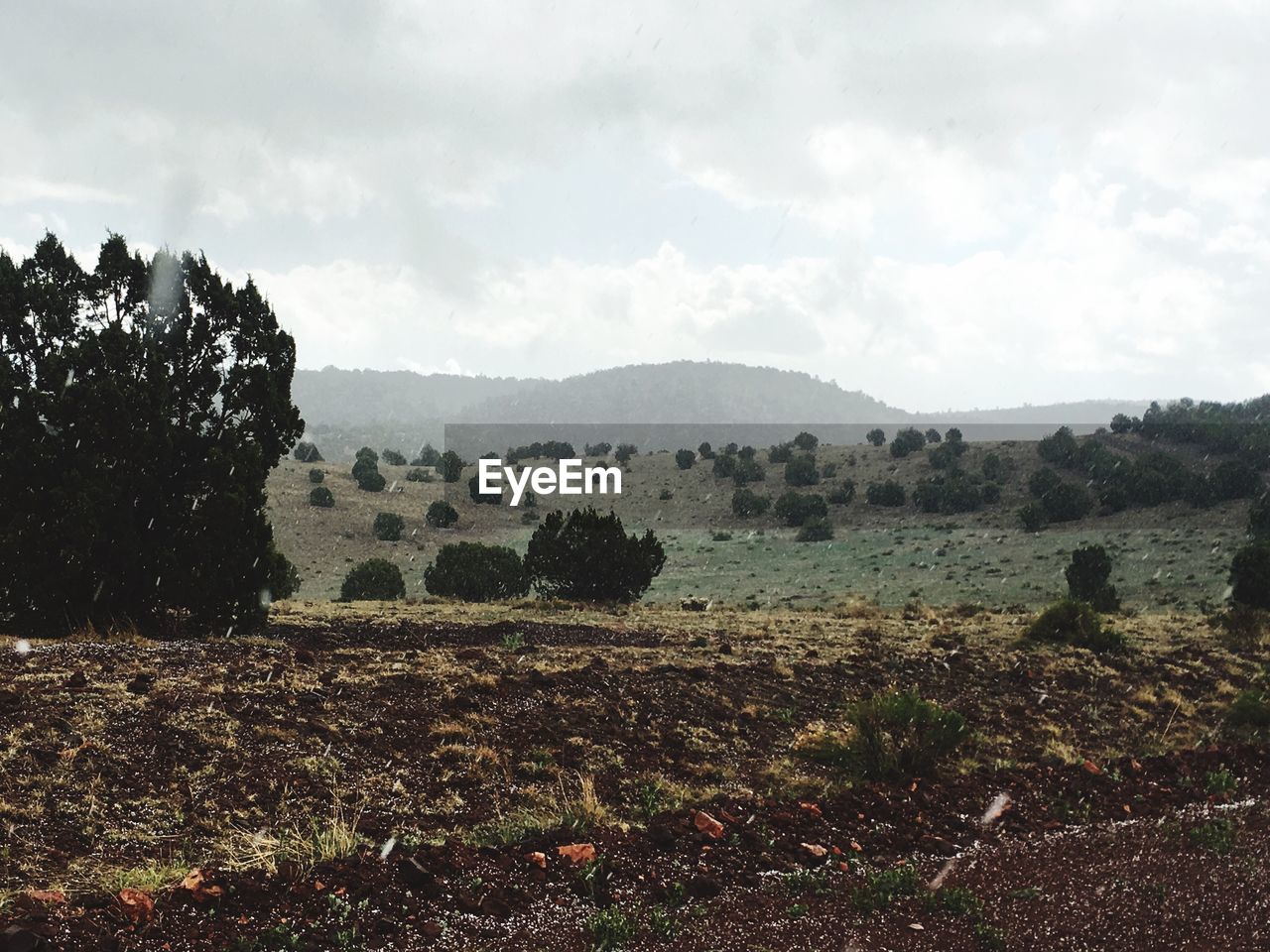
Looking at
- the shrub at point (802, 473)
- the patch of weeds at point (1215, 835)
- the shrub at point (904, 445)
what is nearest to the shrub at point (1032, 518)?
the shrub at point (802, 473)

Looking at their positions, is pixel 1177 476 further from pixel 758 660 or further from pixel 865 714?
pixel 865 714

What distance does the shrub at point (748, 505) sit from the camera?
2559 inches

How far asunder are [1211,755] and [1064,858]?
17.5ft

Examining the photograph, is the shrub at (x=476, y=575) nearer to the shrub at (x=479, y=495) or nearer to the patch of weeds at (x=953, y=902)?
the patch of weeds at (x=953, y=902)

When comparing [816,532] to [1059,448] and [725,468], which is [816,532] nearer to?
[725,468]

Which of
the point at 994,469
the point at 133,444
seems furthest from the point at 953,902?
the point at 994,469

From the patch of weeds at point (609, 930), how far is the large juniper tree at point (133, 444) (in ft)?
36.6

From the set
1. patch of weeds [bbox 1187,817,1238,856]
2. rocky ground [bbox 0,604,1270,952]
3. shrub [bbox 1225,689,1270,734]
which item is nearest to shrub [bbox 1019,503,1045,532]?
rocky ground [bbox 0,604,1270,952]

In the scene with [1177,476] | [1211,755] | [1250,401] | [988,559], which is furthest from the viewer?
[1250,401]

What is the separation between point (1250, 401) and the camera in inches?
4739

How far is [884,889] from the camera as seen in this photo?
20.4 ft

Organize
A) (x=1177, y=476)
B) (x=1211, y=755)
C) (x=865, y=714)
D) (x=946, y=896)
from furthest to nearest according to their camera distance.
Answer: (x=1177, y=476) → (x=1211, y=755) → (x=865, y=714) → (x=946, y=896)

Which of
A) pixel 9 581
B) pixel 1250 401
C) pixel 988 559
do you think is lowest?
pixel 988 559

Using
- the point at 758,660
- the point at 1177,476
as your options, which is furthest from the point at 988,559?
the point at 758,660
